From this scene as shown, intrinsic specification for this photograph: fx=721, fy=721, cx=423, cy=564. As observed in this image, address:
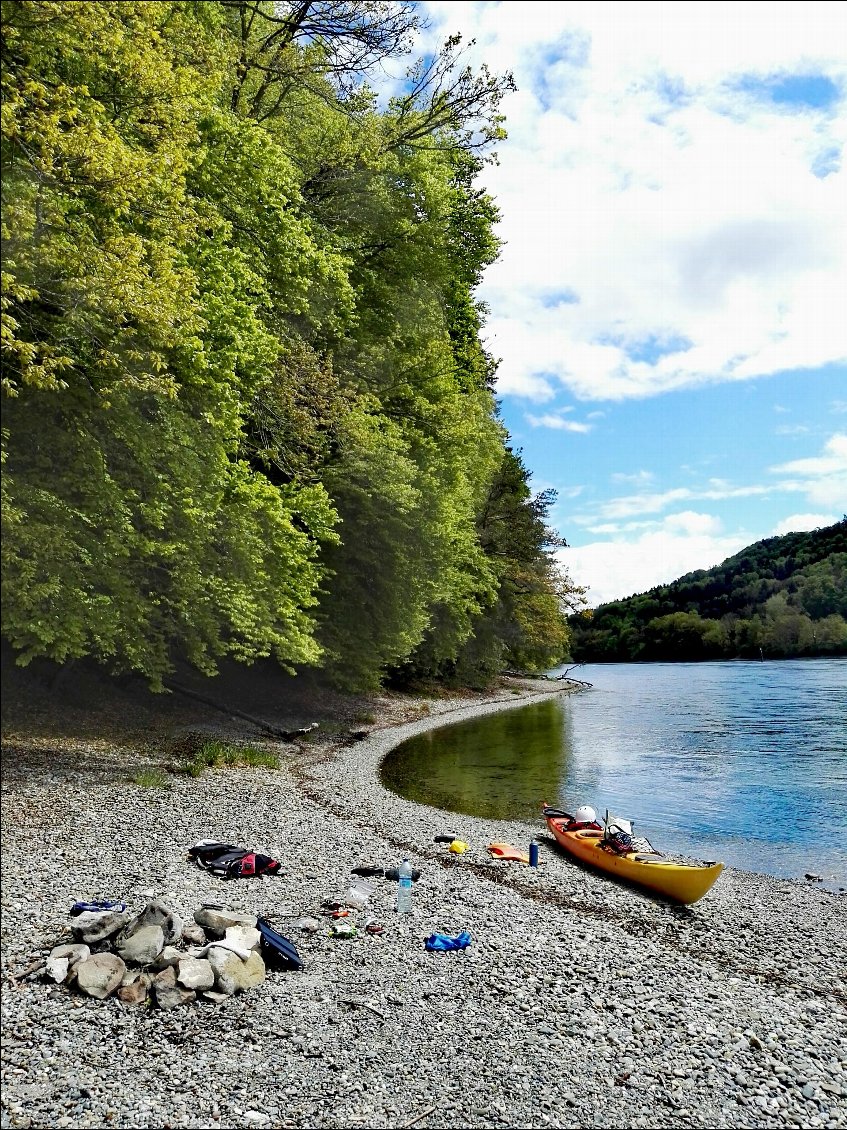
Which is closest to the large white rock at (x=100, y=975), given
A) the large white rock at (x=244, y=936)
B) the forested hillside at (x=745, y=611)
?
the large white rock at (x=244, y=936)

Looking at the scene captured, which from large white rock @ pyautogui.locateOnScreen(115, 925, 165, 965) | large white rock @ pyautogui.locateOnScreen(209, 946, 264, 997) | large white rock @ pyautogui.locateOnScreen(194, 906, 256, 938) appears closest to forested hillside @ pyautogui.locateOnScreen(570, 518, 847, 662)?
large white rock @ pyautogui.locateOnScreen(194, 906, 256, 938)

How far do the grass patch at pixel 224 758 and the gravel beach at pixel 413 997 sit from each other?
2.09 metres

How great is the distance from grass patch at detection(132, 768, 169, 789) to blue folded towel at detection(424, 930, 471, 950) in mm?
6994

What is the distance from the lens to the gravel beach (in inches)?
239

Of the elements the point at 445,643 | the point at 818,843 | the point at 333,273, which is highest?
the point at 333,273

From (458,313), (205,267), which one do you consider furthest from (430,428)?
(205,267)

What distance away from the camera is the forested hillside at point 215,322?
1091cm

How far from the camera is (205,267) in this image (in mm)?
15133

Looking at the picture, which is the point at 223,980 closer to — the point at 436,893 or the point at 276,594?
the point at 436,893

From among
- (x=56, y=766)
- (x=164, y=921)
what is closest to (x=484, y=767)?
(x=56, y=766)

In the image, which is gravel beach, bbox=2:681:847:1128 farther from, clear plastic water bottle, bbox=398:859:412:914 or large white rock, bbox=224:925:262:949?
large white rock, bbox=224:925:262:949

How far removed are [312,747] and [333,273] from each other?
15.0 meters

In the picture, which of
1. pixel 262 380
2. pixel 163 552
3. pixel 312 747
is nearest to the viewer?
pixel 163 552

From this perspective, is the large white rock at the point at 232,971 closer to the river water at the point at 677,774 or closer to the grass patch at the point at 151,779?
the grass patch at the point at 151,779
